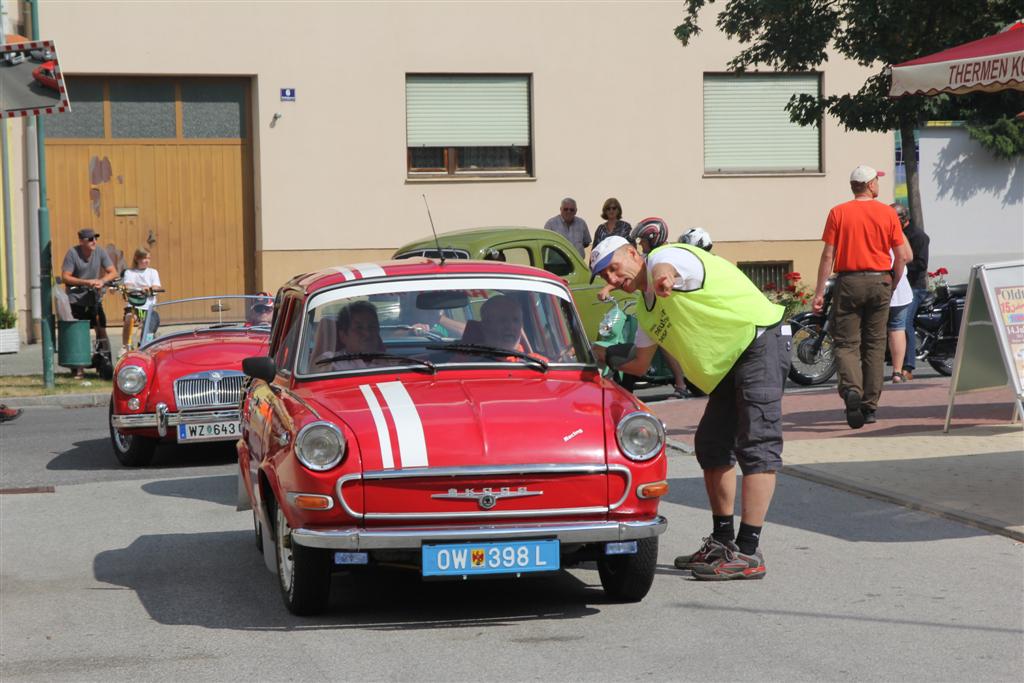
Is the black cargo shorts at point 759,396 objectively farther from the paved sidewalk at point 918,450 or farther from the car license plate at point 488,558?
the paved sidewalk at point 918,450

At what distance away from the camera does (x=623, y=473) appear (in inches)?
255

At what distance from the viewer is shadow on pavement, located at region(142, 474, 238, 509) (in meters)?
10.3

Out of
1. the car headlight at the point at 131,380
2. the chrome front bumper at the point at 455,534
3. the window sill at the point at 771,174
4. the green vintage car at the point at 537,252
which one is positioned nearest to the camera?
the chrome front bumper at the point at 455,534

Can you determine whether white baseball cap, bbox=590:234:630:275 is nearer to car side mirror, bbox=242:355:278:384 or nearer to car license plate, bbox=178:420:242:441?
car side mirror, bbox=242:355:278:384

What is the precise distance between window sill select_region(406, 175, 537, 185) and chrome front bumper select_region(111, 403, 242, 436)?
1298cm

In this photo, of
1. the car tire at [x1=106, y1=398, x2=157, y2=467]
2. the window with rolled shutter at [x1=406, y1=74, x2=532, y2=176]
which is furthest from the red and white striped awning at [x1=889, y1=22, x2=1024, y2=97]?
the window with rolled shutter at [x1=406, y1=74, x2=532, y2=176]

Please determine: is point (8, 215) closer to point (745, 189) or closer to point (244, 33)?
point (244, 33)

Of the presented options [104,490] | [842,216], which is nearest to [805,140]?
[842,216]

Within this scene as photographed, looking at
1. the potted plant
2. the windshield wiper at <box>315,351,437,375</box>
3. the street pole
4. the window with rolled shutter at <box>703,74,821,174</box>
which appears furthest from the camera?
the window with rolled shutter at <box>703,74,821,174</box>

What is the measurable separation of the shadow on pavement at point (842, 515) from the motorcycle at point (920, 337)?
5.65 m

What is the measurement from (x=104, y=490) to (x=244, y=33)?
46.1 feet

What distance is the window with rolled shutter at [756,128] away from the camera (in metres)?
25.6

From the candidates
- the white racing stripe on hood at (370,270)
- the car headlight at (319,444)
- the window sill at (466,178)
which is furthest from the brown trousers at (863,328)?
the window sill at (466,178)

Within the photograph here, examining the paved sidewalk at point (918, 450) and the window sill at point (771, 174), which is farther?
the window sill at point (771, 174)
